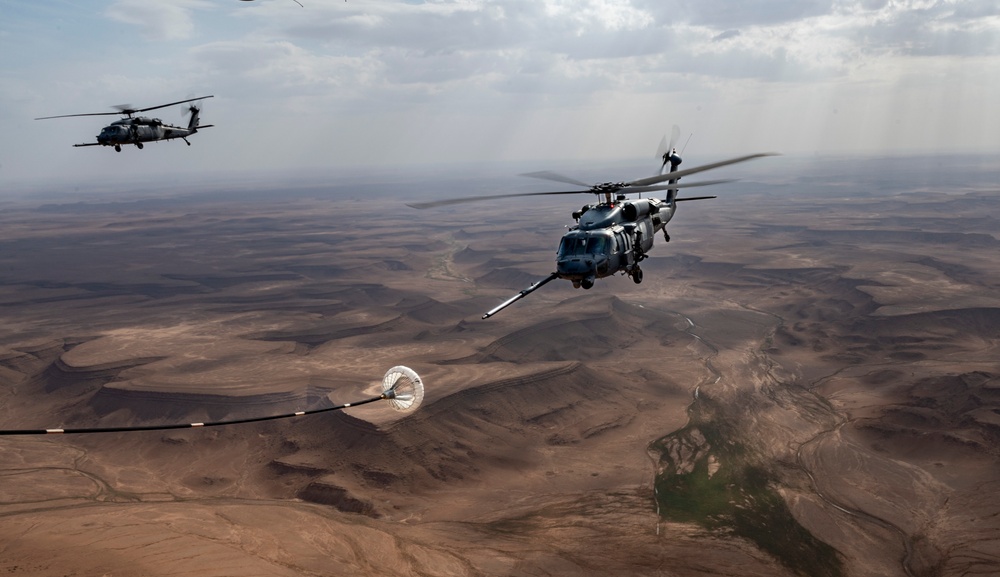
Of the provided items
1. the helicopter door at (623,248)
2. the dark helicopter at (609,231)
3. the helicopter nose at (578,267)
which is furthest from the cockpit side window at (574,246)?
the helicopter door at (623,248)

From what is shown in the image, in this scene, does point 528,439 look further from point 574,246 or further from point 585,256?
point 585,256

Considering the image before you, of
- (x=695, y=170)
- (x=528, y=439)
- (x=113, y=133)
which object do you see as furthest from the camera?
(x=528, y=439)

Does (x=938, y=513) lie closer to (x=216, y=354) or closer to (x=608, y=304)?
(x=608, y=304)

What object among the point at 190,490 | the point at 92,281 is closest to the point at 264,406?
the point at 190,490

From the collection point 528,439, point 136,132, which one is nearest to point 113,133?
point 136,132

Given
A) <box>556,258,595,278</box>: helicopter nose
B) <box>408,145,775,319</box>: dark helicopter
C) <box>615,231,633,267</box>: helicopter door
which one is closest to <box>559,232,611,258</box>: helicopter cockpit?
<box>408,145,775,319</box>: dark helicopter

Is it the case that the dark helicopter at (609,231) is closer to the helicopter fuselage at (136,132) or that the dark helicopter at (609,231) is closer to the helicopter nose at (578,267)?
the helicopter nose at (578,267)
